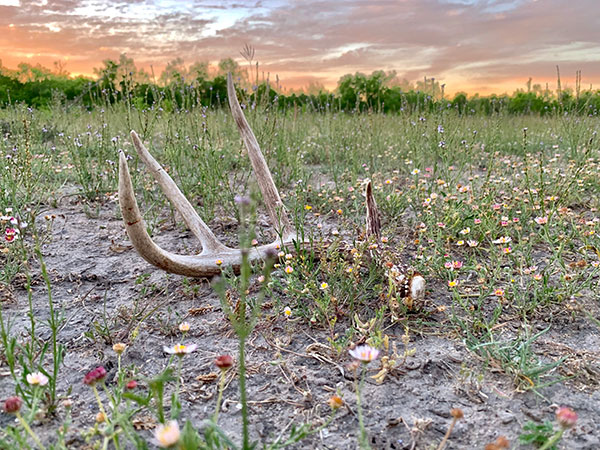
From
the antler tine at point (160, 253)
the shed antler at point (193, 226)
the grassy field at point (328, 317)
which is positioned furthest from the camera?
the shed antler at point (193, 226)

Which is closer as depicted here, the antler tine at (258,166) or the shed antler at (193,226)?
the shed antler at (193,226)

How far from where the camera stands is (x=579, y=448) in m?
1.62

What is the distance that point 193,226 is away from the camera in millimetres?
2857

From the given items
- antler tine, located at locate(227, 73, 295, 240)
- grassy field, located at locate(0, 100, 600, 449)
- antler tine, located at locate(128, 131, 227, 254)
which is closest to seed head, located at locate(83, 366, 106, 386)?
grassy field, located at locate(0, 100, 600, 449)

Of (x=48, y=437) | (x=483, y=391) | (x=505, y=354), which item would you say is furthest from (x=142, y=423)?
(x=505, y=354)

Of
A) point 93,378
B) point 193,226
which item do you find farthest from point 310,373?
point 193,226

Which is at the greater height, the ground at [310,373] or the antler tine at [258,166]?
the antler tine at [258,166]

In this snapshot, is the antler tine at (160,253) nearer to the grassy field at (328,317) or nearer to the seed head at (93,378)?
the grassy field at (328,317)

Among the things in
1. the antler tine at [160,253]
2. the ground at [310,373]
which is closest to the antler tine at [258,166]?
the antler tine at [160,253]

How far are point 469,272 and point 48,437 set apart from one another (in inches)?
89.3

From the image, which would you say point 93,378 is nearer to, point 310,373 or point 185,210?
point 310,373

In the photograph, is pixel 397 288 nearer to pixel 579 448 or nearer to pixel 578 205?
pixel 579 448

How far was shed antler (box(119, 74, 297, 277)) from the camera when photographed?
217 centimetres

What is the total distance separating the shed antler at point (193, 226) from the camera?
2.17 meters
